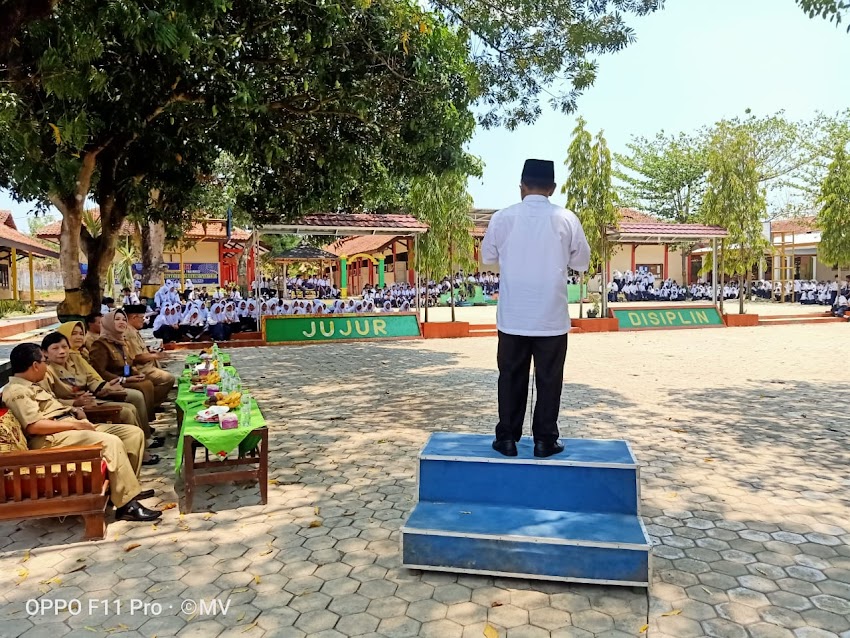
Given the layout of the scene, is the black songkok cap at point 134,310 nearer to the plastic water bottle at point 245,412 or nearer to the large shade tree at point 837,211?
the plastic water bottle at point 245,412

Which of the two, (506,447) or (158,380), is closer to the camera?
(506,447)

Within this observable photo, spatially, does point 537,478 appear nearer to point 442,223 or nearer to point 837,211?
point 442,223

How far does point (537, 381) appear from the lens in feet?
12.1

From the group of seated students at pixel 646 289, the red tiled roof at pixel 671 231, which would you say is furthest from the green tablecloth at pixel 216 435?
the group of seated students at pixel 646 289

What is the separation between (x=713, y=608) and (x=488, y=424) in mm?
3711

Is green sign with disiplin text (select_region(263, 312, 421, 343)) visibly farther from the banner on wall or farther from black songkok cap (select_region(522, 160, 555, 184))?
the banner on wall

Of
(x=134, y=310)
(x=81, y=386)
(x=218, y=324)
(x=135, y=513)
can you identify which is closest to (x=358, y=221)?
(x=218, y=324)

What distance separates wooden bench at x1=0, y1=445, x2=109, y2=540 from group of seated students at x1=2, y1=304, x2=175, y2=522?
0.21m

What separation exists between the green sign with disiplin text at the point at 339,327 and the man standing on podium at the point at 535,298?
1124 cm

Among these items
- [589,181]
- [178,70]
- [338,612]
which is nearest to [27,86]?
[178,70]

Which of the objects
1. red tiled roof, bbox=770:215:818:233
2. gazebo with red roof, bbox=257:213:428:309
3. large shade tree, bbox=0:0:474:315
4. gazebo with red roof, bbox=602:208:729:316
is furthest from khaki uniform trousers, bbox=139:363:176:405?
red tiled roof, bbox=770:215:818:233

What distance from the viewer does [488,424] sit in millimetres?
6645

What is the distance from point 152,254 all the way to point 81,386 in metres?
15.5

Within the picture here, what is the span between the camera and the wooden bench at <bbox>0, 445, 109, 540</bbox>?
3662mm
